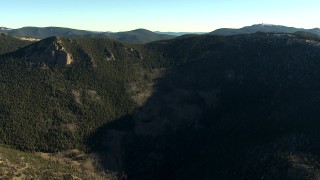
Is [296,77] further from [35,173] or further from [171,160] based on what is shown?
[35,173]

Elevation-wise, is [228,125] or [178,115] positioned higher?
[178,115]

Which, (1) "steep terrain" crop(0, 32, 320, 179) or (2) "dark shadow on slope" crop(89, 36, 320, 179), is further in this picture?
(1) "steep terrain" crop(0, 32, 320, 179)

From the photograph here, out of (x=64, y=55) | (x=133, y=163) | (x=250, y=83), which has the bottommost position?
→ (x=133, y=163)

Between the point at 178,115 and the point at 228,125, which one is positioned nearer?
the point at 228,125

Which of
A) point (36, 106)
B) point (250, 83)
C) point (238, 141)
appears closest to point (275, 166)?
point (238, 141)

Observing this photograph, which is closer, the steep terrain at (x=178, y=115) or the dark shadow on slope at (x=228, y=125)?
the dark shadow on slope at (x=228, y=125)
